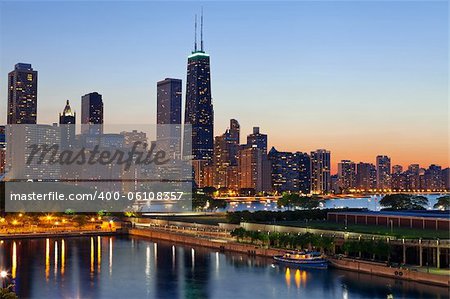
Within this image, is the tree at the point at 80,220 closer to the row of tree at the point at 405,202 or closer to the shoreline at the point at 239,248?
the shoreline at the point at 239,248

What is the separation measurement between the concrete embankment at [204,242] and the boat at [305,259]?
221 cm

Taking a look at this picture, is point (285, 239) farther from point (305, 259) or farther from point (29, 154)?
point (29, 154)

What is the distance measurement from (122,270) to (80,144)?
488 feet

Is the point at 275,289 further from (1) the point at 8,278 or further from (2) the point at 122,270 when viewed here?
(1) the point at 8,278

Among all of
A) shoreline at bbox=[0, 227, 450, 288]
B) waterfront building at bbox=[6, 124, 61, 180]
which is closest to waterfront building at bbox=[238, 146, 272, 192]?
waterfront building at bbox=[6, 124, 61, 180]

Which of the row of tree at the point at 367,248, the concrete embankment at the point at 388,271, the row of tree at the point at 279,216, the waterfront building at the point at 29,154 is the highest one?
the waterfront building at the point at 29,154

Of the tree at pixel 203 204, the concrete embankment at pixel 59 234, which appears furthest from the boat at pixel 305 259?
the tree at pixel 203 204

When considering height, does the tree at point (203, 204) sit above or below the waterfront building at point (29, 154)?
below

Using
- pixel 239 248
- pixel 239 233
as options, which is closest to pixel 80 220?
pixel 239 233

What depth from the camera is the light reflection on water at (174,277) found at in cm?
3091

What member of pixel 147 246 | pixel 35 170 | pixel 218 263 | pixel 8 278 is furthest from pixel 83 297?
pixel 35 170

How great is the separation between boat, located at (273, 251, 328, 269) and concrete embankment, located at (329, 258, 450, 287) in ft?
2.28

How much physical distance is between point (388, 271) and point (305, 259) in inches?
232

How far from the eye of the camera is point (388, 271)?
107 feet
